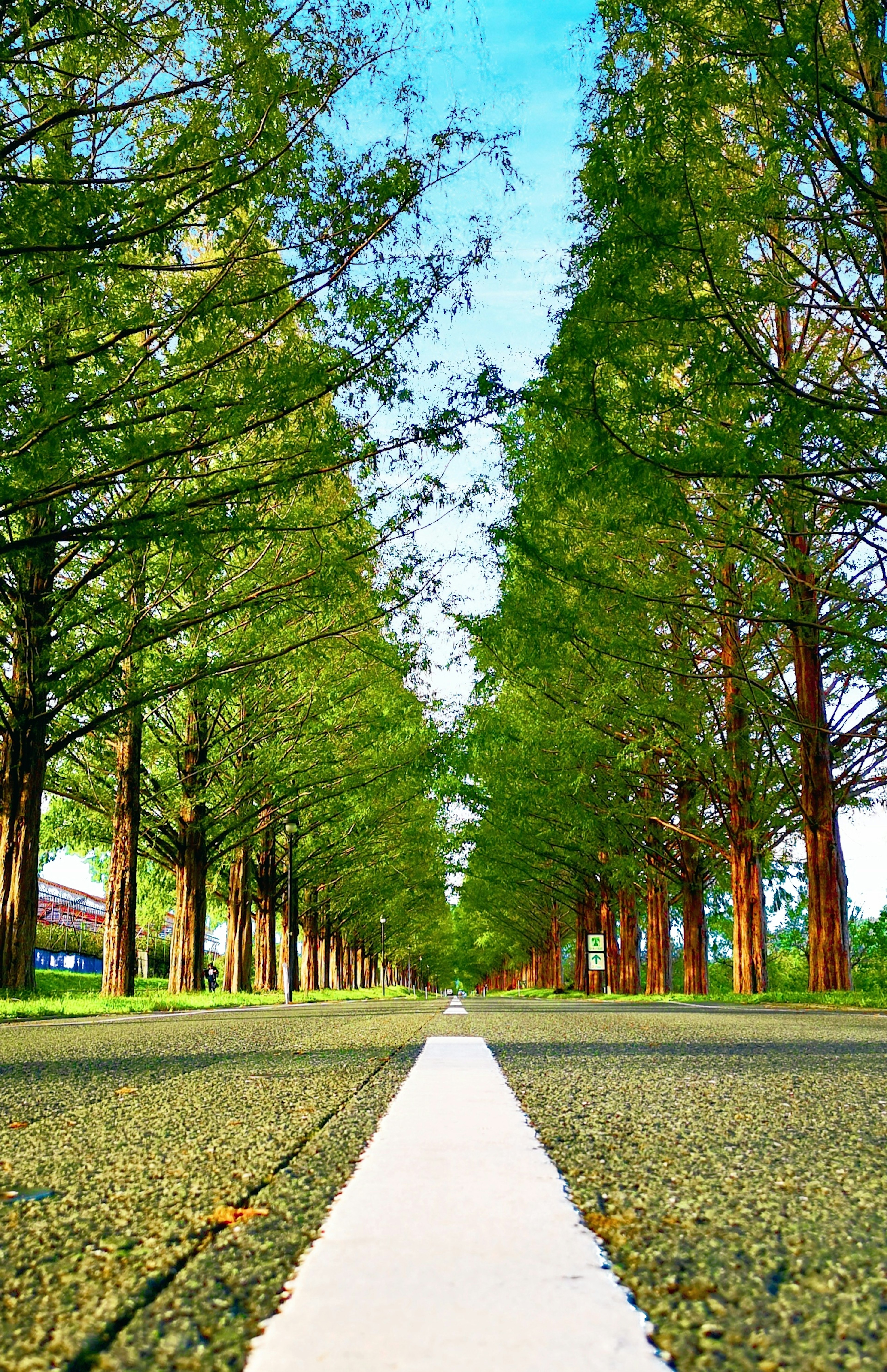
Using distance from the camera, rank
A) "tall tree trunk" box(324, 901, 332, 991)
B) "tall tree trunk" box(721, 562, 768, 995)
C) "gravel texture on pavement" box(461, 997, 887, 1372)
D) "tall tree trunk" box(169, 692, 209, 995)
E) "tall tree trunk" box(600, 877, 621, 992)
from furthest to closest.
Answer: "tall tree trunk" box(324, 901, 332, 991) → "tall tree trunk" box(600, 877, 621, 992) → "tall tree trunk" box(169, 692, 209, 995) → "tall tree trunk" box(721, 562, 768, 995) → "gravel texture on pavement" box(461, 997, 887, 1372)

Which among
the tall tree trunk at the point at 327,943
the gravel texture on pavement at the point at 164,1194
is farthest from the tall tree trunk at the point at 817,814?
the tall tree trunk at the point at 327,943

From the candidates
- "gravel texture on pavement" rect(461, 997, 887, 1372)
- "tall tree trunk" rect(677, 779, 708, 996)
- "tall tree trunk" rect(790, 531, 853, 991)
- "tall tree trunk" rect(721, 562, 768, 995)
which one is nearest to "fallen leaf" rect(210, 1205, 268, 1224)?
"gravel texture on pavement" rect(461, 997, 887, 1372)

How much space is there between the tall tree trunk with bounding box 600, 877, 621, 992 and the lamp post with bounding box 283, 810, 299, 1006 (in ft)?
35.6

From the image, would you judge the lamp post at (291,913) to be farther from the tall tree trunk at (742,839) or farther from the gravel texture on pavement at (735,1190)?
the gravel texture on pavement at (735,1190)

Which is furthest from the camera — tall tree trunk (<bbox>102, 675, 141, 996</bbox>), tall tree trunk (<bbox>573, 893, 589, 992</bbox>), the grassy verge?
tall tree trunk (<bbox>573, 893, 589, 992</bbox>)

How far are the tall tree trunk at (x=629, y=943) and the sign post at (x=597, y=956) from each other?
0.57m

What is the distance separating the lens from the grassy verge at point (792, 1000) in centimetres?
1260

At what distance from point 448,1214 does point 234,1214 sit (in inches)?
14.8

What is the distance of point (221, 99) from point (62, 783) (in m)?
14.5

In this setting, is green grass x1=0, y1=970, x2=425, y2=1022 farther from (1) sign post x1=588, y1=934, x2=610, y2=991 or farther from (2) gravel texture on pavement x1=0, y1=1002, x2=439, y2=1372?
(1) sign post x1=588, y1=934, x2=610, y2=991

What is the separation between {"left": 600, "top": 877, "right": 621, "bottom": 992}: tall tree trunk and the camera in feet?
→ 109

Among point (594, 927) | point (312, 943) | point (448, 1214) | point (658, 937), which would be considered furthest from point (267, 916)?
point (448, 1214)

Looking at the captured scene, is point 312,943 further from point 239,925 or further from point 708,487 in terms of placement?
point 708,487

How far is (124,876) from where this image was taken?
56.4 feet
